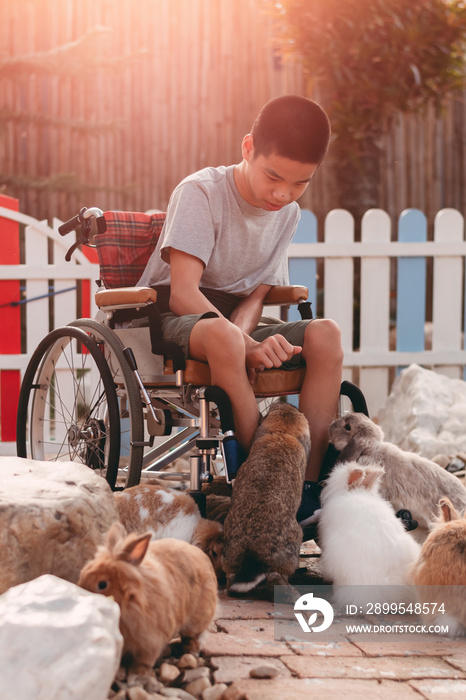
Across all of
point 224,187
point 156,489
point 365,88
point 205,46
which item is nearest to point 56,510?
point 156,489

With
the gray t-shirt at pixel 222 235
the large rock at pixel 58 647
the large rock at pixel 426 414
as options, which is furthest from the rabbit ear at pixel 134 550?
the large rock at pixel 426 414

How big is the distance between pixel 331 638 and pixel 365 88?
5.39 meters

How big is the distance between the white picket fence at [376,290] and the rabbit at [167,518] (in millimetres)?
2597

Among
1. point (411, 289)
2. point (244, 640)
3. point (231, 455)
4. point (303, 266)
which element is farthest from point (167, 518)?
point (411, 289)

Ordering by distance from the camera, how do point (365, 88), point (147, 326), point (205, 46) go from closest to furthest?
point (147, 326), point (365, 88), point (205, 46)

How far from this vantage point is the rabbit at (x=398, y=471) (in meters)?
2.57

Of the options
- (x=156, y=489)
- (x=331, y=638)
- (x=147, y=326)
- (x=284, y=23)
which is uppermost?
(x=284, y=23)

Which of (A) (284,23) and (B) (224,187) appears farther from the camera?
(A) (284,23)

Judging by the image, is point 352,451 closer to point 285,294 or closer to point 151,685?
point 285,294

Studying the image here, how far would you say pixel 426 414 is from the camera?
443 cm

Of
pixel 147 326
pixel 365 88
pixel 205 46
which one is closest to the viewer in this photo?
pixel 147 326

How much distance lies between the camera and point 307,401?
275 cm

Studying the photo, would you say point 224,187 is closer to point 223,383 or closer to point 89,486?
point 223,383

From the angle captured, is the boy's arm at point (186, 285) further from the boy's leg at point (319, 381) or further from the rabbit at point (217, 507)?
the rabbit at point (217, 507)
